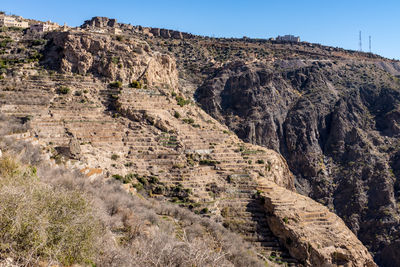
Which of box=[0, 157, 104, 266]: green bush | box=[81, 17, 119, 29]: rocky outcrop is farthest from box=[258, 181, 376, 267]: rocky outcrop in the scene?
Answer: box=[81, 17, 119, 29]: rocky outcrop

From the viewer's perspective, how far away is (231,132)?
110ft

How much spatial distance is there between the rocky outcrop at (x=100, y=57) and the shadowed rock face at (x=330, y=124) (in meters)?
15.8

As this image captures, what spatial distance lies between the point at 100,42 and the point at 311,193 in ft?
96.0

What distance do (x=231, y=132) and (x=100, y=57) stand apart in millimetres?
15460

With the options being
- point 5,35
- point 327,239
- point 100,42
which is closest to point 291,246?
point 327,239

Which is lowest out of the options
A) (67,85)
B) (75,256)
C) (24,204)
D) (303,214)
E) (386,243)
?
(386,243)

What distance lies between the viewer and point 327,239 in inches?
684

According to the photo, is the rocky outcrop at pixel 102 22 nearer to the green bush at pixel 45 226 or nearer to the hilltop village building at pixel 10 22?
the hilltop village building at pixel 10 22

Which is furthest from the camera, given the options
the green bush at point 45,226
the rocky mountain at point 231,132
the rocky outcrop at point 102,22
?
the rocky outcrop at point 102,22

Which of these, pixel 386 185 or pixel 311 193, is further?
pixel 311 193

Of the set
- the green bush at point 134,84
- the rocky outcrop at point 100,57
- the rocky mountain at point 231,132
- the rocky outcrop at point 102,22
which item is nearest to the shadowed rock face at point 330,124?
the rocky mountain at point 231,132

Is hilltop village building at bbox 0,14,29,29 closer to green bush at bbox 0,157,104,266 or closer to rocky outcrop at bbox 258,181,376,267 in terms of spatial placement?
rocky outcrop at bbox 258,181,376,267

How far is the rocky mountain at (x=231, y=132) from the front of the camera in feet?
59.5

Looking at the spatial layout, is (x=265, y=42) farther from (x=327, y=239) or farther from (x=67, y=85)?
(x=327, y=239)
